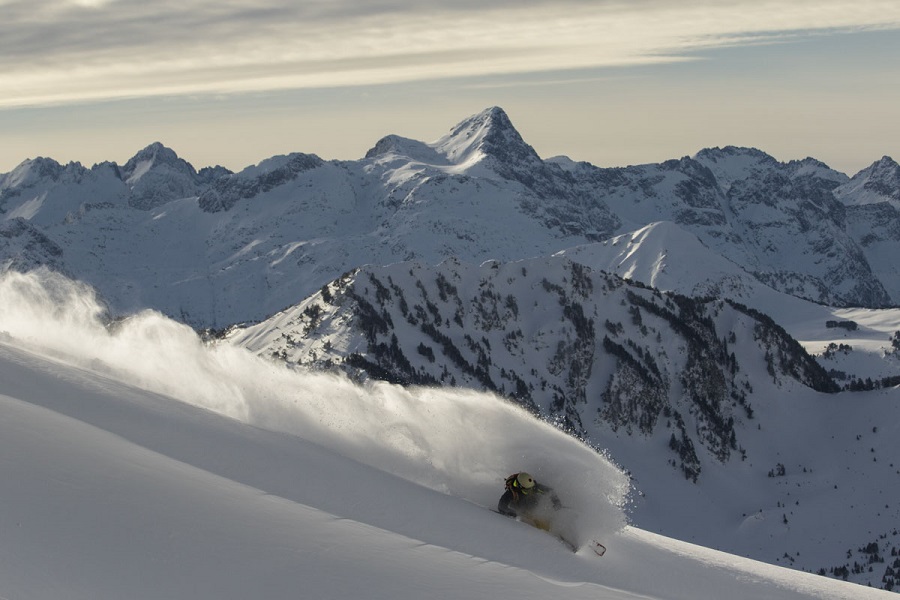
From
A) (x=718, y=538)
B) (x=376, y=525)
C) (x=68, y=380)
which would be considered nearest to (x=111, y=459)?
(x=376, y=525)

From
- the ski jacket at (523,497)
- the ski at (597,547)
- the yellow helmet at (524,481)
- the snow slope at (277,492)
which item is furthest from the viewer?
the ski jacket at (523,497)

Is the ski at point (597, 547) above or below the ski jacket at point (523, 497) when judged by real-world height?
below

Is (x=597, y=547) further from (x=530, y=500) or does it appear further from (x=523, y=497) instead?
(x=523, y=497)

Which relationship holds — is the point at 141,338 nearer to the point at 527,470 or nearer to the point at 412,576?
the point at 527,470

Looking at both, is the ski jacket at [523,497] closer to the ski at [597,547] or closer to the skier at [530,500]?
the skier at [530,500]

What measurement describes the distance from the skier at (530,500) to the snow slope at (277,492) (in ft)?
1.85

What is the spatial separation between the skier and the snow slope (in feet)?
1.85

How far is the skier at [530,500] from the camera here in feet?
82.7

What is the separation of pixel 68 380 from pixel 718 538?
159042mm

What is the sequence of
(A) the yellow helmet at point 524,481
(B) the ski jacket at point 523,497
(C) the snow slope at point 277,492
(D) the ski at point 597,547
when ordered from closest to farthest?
(C) the snow slope at point 277,492
(D) the ski at point 597,547
(A) the yellow helmet at point 524,481
(B) the ski jacket at point 523,497

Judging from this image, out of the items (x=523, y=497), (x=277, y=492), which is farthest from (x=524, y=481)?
(x=277, y=492)

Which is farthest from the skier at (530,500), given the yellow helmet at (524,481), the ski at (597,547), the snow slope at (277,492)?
the ski at (597,547)

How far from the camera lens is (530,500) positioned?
25312mm

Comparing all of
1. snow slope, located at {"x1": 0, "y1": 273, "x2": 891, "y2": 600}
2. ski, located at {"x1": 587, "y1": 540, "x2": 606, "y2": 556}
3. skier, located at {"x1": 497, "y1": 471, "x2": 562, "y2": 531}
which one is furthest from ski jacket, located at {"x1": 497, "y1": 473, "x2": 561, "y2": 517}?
ski, located at {"x1": 587, "y1": 540, "x2": 606, "y2": 556}
